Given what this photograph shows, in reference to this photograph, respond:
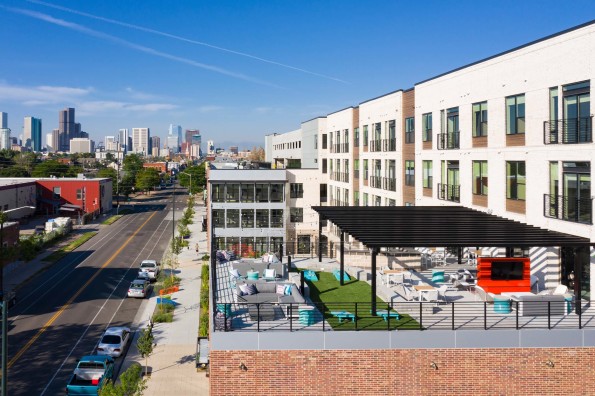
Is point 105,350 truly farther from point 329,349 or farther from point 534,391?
point 534,391

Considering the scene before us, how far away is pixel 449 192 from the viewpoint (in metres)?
31.6

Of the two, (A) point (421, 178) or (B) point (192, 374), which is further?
(A) point (421, 178)

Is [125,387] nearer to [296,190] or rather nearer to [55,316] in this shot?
[55,316]

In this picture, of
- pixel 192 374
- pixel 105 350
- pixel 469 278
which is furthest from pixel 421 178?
pixel 105 350

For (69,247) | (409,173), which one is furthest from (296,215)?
(69,247)

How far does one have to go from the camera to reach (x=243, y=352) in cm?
1534

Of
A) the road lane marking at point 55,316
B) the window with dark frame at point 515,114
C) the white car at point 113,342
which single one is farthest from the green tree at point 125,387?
the window with dark frame at point 515,114

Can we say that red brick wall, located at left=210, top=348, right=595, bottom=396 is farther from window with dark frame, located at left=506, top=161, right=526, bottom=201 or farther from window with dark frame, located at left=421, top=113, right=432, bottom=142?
window with dark frame, located at left=421, top=113, right=432, bottom=142

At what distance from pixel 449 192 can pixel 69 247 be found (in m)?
51.2

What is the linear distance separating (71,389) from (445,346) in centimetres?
1673

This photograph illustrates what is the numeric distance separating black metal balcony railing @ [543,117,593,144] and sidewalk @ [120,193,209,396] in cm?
1866

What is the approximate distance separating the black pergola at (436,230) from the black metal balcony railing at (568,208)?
2.72 ft

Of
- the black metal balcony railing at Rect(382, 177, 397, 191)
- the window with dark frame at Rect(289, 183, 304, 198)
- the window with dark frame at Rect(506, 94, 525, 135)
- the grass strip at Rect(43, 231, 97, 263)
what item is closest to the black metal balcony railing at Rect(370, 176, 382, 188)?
the black metal balcony railing at Rect(382, 177, 397, 191)

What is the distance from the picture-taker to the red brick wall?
1529 cm
